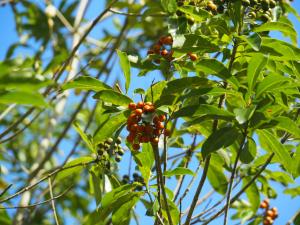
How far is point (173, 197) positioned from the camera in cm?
190

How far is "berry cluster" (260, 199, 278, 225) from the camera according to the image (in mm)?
2869

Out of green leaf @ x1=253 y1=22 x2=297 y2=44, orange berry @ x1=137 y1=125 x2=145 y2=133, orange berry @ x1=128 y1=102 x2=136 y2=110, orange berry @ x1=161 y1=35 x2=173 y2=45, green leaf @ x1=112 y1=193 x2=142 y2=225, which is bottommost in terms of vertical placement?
green leaf @ x1=112 y1=193 x2=142 y2=225

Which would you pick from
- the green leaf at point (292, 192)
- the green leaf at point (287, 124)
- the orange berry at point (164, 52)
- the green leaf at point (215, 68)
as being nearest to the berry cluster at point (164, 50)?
the orange berry at point (164, 52)

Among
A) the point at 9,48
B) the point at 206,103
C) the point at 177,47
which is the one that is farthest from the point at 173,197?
the point at 9,48

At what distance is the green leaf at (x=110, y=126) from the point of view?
5.79 feet

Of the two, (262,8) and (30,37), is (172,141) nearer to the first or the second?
(262,8)

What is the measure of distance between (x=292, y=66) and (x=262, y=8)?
26 cm


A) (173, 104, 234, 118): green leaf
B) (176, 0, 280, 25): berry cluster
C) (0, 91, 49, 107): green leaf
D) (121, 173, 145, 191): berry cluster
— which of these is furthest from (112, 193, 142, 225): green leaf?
(0, 91, 49, 107): green leaf

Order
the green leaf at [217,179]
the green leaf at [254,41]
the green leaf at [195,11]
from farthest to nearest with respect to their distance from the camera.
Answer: the green leaf at [217,179] → the green leaf at [195,11] → the green leaf at [254,41]

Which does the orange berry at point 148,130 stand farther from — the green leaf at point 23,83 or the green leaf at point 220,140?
the green leaf at point 23,83

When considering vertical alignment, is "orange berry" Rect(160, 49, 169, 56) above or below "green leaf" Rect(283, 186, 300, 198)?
→ above

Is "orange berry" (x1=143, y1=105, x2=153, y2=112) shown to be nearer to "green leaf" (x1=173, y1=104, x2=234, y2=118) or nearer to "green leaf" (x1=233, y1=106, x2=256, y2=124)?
"green leaf" (x1=173, y1=104, x2=234, y2=118)

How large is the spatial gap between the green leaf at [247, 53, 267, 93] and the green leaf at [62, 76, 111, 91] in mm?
460

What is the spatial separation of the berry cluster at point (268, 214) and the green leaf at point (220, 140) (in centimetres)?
134
